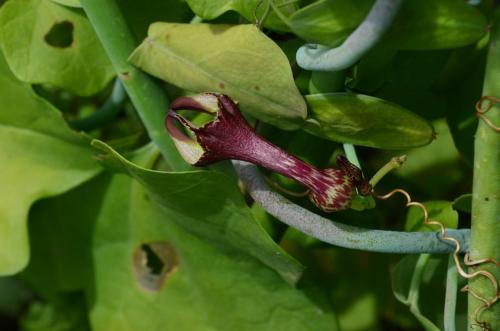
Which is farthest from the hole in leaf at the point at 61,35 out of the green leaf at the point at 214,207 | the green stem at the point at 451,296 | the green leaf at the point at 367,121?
the green stem at the point at 451,296

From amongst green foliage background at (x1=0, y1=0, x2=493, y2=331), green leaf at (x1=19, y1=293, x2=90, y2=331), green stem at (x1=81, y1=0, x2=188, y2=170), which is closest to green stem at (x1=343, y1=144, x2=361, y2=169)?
green foliage background at (x1=0, y1=0, x2=493, y2=331)

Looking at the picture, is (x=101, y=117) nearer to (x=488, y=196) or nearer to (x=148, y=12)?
(x=148, y=12)

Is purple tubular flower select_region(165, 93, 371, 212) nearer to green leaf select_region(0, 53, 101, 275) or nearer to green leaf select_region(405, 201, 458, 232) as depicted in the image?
green leaf select_region(405, 201, 458, 232)

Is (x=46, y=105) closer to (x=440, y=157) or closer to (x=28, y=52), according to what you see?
(x=28, y=52)

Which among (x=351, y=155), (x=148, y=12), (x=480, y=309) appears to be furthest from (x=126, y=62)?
(x=480, y=309)

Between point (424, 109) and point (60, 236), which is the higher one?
point (424, 109)

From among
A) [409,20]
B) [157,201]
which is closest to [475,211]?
[409,20]

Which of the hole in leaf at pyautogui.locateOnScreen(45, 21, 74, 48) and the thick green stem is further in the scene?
the hole in leaf at pyautogui.locateOnScreen(45, 21, 74, 48)
